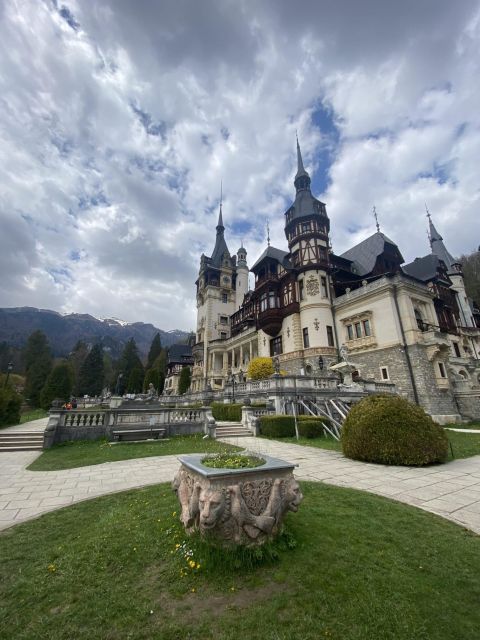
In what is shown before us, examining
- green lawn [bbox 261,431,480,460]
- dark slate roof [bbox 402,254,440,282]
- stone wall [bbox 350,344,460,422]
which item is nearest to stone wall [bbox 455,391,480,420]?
stone wall [bbox 350,344,460,422]

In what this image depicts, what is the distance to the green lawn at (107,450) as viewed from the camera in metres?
10.1

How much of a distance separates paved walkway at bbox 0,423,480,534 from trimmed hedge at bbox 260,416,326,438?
15.1ft

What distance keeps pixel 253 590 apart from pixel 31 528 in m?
4.15

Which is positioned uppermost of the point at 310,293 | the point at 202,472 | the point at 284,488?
the point at 310,293

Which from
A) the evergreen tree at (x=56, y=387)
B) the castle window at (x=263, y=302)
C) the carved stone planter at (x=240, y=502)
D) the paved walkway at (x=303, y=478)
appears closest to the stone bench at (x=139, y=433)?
the paved walkway at (x=303, y=478)

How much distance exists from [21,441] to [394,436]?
16.0 m

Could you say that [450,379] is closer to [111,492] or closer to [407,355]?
[407,355]

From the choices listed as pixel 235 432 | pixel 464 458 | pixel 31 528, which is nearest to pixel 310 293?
pixel 235 432

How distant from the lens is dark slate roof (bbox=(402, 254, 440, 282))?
34.7m

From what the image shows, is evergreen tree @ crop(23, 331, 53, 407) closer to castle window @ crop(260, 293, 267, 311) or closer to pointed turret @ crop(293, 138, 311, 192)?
castle window @ crop(260, 293, 267, 311)

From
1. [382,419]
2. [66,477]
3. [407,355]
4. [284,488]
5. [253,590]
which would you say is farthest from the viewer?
[407,355]

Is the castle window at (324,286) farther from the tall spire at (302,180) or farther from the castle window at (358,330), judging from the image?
the tall spire at (302,180)

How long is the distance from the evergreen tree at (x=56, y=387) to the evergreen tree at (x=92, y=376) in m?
20.4

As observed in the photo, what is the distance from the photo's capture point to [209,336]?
54.6 meters
